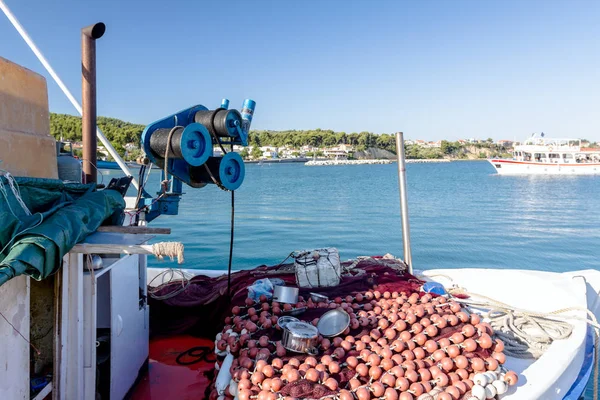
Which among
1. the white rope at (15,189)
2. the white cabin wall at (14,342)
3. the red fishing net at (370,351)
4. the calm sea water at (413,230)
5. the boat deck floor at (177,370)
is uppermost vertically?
the white rope at (15,189)

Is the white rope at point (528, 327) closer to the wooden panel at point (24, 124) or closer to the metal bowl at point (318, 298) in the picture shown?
the metal bowl at point (318, 298)

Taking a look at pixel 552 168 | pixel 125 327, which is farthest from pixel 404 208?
pixel 552 168

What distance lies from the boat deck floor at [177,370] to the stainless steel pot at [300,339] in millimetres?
1168

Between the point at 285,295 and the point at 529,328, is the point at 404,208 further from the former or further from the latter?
the point at 285,295

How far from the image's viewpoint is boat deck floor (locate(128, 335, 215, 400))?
3.96 metres

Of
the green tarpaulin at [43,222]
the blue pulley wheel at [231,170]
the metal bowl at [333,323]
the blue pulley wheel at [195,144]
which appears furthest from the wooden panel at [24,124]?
the metal bowl at [333,323]

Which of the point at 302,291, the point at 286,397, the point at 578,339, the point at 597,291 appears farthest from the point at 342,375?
the point at 597,291

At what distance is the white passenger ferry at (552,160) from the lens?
2057 inches

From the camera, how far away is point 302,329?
3439 millimetres

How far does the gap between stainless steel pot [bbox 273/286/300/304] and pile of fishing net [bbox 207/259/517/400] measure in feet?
0.34

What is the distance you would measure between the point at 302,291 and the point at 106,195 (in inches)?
93.4

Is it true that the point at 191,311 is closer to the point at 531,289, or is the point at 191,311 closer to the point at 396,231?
the point at 531,289

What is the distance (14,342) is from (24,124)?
130 cm

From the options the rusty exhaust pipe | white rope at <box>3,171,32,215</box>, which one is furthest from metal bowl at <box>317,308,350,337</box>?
the rusty exhaust pipe
